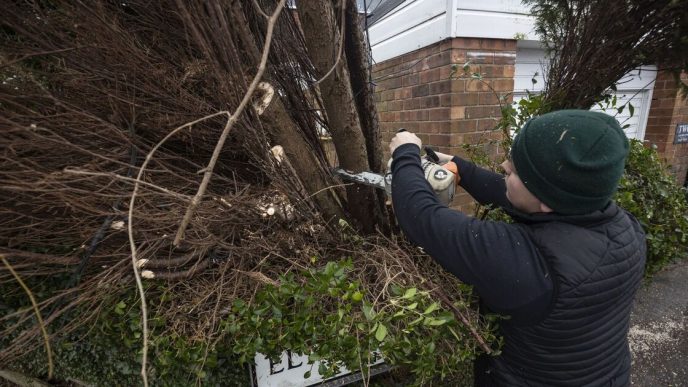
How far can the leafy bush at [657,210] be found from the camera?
2.14 m

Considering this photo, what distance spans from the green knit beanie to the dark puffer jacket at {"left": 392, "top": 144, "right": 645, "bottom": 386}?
0.09 meters

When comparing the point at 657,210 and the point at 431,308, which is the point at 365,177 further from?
the point at 657,210

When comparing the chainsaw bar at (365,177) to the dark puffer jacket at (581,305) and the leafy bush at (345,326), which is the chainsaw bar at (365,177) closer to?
the leafy bush at (345,326)

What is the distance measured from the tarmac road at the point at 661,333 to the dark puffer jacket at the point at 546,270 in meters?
2.04

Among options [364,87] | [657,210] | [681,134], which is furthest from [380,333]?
[681,134]

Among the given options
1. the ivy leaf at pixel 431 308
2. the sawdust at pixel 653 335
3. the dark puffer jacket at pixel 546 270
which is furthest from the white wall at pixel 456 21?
the sawdust at pixel 653 335

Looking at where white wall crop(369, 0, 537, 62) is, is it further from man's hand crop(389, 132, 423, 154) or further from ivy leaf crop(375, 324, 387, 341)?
ivy leaf crop(375, 324, 387, 341)

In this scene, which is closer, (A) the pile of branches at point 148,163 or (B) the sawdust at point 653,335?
(A) the pile of branches at point 148,163

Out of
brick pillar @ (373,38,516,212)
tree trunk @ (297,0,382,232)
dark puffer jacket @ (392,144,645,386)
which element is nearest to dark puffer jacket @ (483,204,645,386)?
dark puffer jacket @ (392,144,645,386)

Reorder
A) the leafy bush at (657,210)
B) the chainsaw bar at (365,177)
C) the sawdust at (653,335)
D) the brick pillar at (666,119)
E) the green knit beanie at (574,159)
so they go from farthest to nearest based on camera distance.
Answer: the brick pillar at (666,119), the sawdust at (653,335), the leafy bush at (657,210), the chainsaw bar at (365,177), the green knit beanie at (574,159)

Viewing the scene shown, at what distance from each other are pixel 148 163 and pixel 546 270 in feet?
5.30

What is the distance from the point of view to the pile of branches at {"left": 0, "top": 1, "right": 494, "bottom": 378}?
48.2 inches

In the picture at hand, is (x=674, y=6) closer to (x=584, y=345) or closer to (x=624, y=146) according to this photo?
(x=624, y=146)

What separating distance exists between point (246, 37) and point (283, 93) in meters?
0.43
